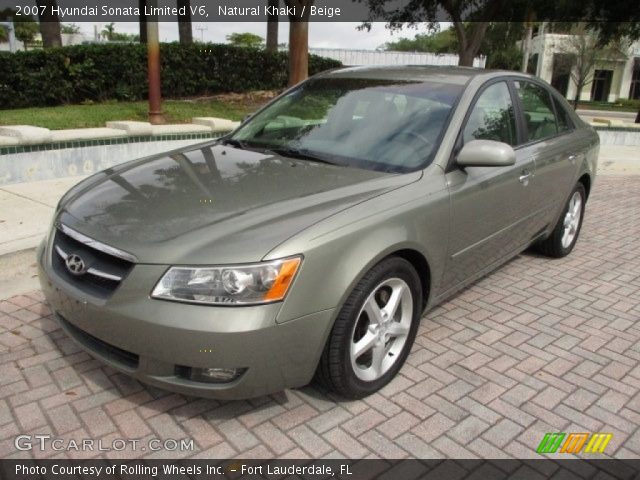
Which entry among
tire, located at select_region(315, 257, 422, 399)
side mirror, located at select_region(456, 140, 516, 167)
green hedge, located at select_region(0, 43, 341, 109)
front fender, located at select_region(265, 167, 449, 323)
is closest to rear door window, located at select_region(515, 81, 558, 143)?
side mirror, located at select_region(456, 140, 516, 167)

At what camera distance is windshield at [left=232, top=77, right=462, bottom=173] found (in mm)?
3324

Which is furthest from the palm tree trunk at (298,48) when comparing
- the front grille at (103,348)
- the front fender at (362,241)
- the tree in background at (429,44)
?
the tree in background at (429,44)

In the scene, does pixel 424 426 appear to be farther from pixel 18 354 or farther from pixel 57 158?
pixel 57 158

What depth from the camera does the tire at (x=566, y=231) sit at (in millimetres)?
5066

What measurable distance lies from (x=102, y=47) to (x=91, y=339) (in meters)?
10.5

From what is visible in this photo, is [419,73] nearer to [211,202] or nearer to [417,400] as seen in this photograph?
[211,202]

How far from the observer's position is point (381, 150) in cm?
335

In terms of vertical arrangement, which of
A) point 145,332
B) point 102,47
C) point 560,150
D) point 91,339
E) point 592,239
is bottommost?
point 592,239

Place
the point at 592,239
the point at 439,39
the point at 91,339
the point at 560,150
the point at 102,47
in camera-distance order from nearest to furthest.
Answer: the point at 91,339
the point at 560,150
the point at 592,239
the point at 102,47
the point at 439,39

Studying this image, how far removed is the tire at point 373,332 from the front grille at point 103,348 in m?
0.85

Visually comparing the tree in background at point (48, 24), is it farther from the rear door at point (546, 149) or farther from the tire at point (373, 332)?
the tire at point (373, 332)

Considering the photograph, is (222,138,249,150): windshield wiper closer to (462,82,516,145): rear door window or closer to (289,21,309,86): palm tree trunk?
(462,82,516,145): rear door window

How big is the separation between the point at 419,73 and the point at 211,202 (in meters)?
1.99

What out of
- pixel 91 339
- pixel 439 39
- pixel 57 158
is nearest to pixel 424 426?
pixel 91 339
